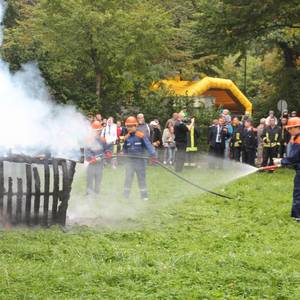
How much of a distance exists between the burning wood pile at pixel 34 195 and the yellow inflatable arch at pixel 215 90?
891 inches

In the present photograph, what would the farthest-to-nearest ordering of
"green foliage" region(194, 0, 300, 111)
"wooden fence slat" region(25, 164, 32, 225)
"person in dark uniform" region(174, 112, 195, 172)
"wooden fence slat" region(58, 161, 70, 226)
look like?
"green foliage" region(194, 0, 300, 111)
"person in dark uniform" region(174, 112, 195, 172)
"wooden fence slat" region(58, 161, 70, 226)
"wooden fence slat" region(25, 164, 32, 225)

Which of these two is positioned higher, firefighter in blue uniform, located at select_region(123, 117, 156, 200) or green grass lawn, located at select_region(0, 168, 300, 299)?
firefighter in blue uniform, located at select_region(123, 117, 156, 200)

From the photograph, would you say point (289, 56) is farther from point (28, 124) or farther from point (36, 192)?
point (36, 192)

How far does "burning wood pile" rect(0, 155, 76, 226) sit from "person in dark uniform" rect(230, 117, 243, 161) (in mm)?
11668

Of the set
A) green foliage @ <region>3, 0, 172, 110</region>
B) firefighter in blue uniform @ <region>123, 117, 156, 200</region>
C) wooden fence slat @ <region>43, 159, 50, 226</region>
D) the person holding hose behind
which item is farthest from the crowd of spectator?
wooden fence slat @ <region>43, 159, 50, 226</region>

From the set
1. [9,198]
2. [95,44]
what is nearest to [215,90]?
[95,44]

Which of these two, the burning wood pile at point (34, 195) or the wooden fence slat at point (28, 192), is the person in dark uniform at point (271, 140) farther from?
the wooden fence slat at point (28, 192)

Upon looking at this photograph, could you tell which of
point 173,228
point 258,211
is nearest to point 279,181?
point 258,211

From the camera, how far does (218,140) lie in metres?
21.1

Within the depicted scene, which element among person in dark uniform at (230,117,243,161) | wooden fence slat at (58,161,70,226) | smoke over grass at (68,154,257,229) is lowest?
smoke over grass at (68,154,257,229)

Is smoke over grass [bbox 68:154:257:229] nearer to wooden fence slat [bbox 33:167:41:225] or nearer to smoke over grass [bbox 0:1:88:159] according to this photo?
wooden fence slat [bbox 33:167:41:225]

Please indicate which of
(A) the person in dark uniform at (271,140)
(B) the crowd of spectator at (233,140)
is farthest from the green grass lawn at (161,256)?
(B) the crowd of spectator at (233,140)

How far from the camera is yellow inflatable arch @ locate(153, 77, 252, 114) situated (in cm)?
3500

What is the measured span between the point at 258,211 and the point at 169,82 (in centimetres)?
2510
